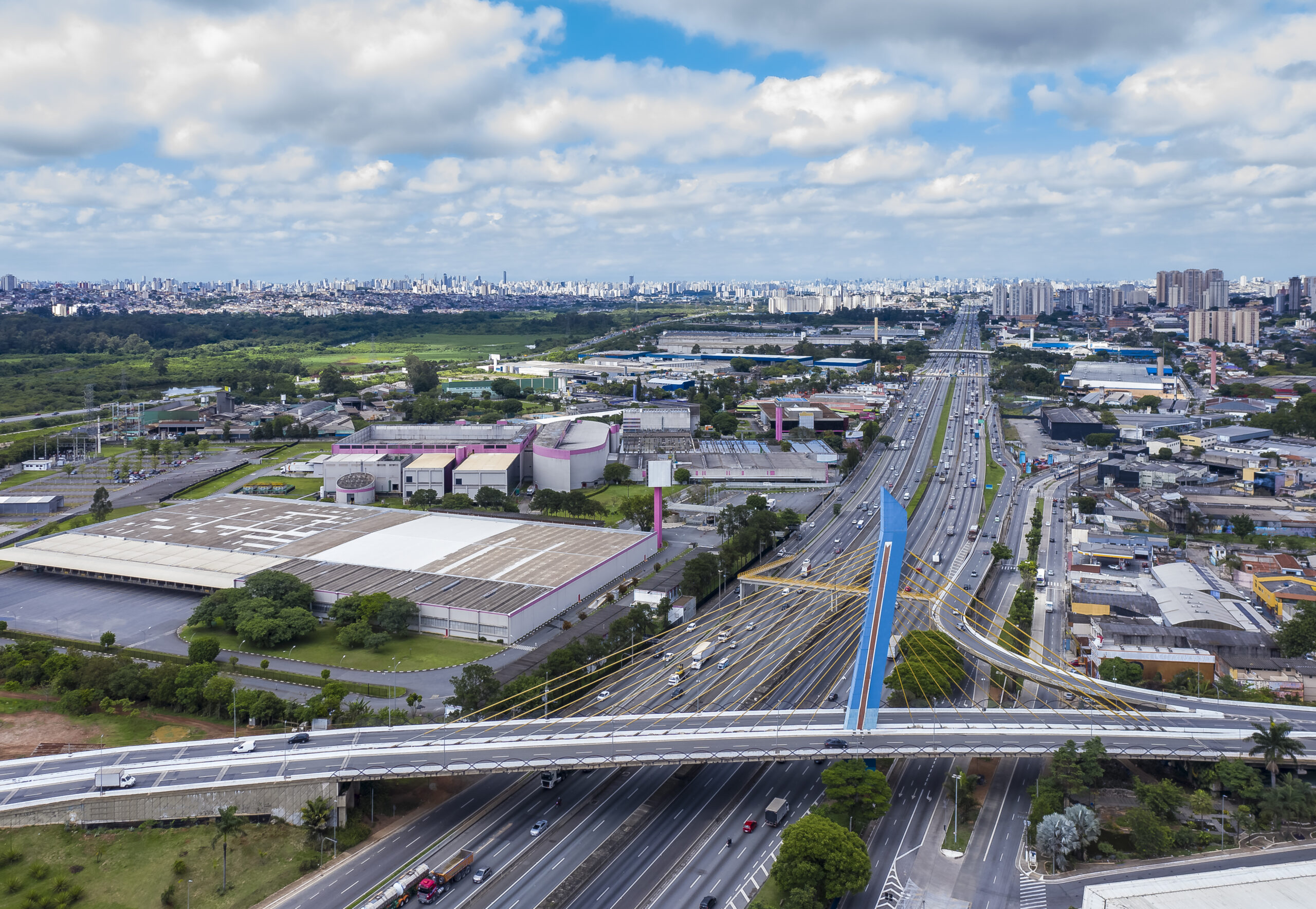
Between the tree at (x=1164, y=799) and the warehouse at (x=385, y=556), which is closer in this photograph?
the tree at (x=1164, y=799)

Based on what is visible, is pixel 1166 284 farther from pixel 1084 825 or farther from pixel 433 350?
pixel 1084 825

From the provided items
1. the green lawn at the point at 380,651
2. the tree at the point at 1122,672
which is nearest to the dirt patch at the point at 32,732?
the green lawn at the point at 380,651

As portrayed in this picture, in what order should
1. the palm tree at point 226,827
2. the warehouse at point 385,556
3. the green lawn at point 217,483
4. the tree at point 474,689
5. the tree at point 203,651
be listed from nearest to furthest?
Result: the palm tree at point 226,827
the tree at point 474,689
the tree at point 203,651
the warehouse at point 385,556
the green lawn at point 217,483

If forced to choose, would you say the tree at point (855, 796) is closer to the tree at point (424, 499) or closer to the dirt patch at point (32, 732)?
the dirt patch at point (32, 732)

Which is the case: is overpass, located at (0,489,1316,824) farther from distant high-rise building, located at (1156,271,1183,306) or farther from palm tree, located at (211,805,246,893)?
distant high-rise building, located at (1156,271,1183,306)

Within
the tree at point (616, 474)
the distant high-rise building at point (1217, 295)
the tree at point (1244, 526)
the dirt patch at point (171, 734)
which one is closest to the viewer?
the dirt patch at point (171, 734)

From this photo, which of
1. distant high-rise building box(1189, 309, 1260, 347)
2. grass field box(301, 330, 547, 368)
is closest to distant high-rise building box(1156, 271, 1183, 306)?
distant high-rise building box(1189, 309, 1260, 347)
